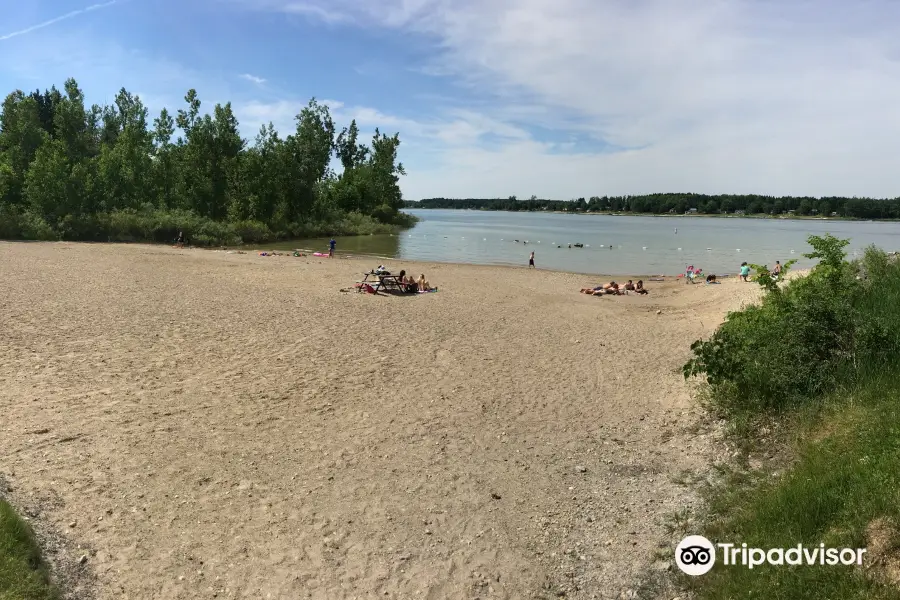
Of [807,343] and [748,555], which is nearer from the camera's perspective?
[748,555]

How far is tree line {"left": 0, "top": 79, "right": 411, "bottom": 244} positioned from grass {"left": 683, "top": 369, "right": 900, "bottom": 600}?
142ft

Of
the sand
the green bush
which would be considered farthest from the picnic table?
the green bush

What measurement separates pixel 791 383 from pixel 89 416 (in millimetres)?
9365

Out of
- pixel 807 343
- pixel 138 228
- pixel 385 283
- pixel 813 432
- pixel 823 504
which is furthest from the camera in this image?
pixel 138 228

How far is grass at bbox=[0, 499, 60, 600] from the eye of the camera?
13.1 feet

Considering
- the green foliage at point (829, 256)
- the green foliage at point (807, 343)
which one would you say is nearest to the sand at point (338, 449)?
the green foliage at point (807, 343)

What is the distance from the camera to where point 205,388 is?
29.9 ft

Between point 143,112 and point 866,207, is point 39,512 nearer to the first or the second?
point 143,112

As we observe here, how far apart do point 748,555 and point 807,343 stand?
3.89 meters

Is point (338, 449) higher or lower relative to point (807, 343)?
lower

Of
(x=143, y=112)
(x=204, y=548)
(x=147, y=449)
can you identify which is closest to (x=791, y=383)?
(x=204, y=548)

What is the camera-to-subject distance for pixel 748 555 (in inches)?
175

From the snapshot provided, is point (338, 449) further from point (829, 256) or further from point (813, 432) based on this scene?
point (829, 256)

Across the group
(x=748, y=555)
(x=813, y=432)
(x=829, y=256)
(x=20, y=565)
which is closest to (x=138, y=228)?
(x=20, y=565)
